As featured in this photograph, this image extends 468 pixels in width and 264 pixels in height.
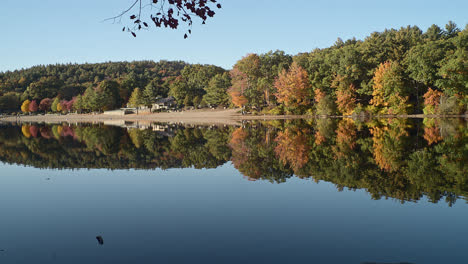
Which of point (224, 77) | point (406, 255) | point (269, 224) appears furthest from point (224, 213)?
point (224, 77)

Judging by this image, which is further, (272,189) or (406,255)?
(272,189)

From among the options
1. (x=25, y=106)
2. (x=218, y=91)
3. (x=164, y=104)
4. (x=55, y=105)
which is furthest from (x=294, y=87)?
(x=25, y=106)

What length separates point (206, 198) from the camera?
31.1ft

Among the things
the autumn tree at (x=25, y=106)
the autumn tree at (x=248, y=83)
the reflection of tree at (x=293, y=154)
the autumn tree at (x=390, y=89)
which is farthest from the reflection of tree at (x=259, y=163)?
the autumn tree at (x=25, y=106)

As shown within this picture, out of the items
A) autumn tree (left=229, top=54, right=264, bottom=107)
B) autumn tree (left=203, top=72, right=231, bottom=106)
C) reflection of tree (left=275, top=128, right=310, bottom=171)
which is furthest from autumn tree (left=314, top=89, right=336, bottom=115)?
reflection of tree (left=275, top=128, right=310, bottom=171)

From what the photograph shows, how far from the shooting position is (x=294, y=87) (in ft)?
185

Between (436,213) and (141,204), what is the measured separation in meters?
6.99

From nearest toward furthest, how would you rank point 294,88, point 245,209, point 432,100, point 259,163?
point 245,209 < point 259,163 < point 432,100 < point 294,88

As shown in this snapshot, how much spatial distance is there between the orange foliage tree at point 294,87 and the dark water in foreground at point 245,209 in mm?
40809

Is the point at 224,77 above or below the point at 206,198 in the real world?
above

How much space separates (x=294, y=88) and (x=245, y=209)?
49.7 meters

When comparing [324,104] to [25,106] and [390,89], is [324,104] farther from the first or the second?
[25,106]

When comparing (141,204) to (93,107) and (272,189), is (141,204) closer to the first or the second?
(272,189)

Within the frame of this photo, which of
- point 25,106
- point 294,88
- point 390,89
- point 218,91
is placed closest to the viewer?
point 390,89
